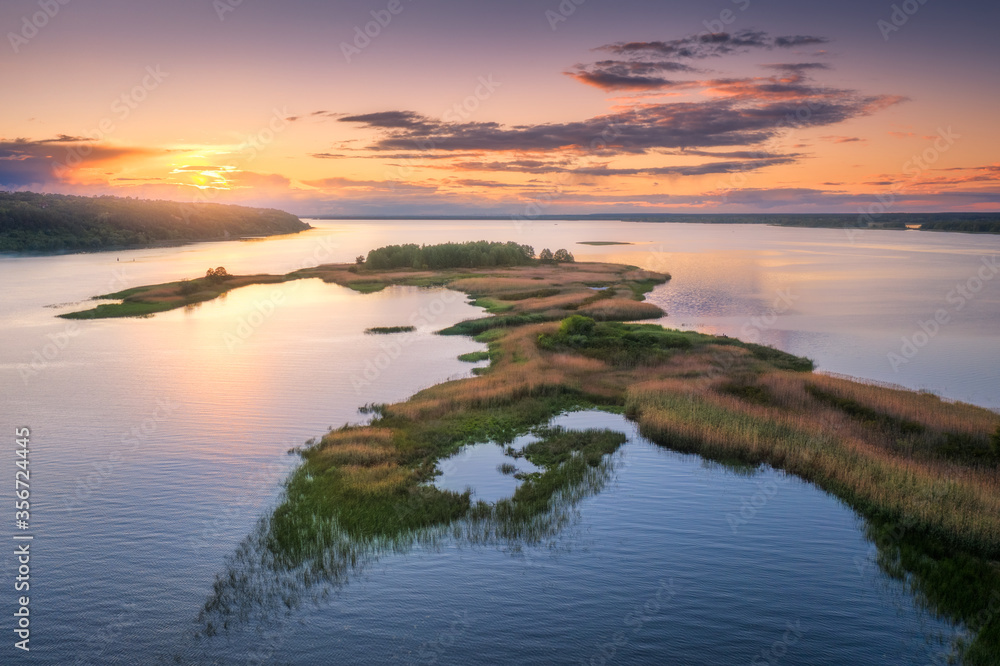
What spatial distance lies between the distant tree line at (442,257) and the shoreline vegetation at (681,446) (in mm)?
70716

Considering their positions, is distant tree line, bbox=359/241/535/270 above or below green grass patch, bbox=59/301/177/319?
above

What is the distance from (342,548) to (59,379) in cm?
3043

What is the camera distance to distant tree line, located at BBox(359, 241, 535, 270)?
384 ft

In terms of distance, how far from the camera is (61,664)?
46.4 ft

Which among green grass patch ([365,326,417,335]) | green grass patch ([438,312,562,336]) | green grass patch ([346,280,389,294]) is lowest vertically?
green grass patch ([365,326,417,335])

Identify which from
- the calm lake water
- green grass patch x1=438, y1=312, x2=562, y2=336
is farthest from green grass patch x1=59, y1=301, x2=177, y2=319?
green grass patch x1=438, y1=312, x2=562, y2=336

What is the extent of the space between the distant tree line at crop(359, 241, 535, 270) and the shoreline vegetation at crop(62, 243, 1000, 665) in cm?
7072

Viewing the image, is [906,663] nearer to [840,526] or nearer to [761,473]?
[840,526]

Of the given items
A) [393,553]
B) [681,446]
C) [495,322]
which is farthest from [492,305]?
[393,553]

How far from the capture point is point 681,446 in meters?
28.3

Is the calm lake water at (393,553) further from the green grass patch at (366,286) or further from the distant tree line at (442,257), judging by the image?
the distant tree line at (442,257)

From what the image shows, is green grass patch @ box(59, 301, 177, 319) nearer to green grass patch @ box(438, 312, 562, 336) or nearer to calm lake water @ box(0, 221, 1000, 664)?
calm lake water @ box(0, 221, 1000, 664)

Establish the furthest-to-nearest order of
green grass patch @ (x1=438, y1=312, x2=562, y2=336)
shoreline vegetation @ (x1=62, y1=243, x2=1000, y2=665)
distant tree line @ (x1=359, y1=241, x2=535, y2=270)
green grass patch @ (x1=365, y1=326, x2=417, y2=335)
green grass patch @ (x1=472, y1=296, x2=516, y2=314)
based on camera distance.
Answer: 1. distant tree line @ (x1=359, y1=241, x2=535, y2=270)
2. green grass patch @ (x1=472, y1=296, x2=516, y2=314)
3. green grass patch @ (x1=438, y1=312, x2=562, y2=336)
4. green grass patch @ (x1=365, y1=326, x2=417, y2=335)
5. shoreline vegetation @ (x1=62, y1=243, x2=1000, y2=665)

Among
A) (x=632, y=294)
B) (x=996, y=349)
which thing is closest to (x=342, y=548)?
(x=996, y=349)
